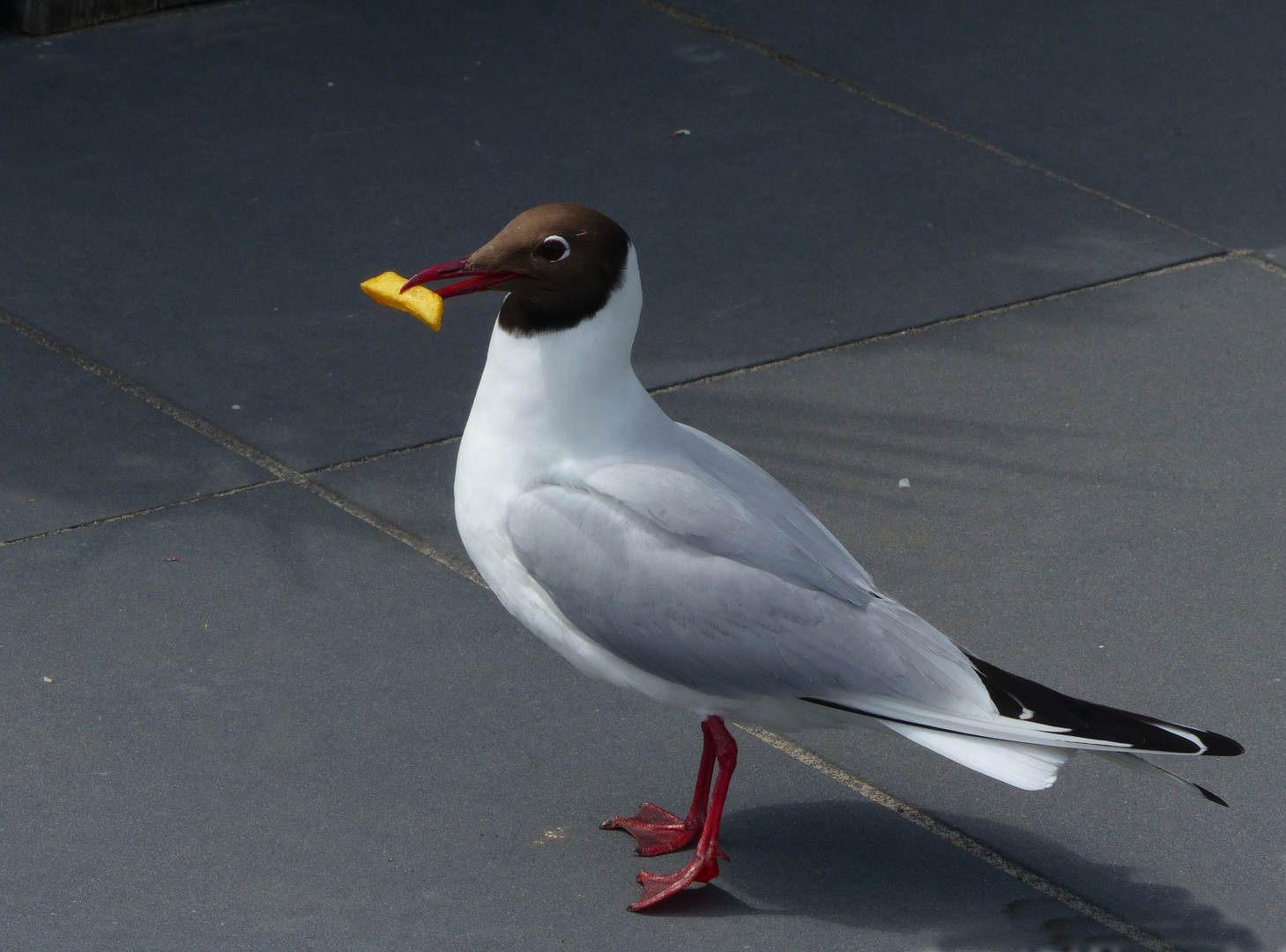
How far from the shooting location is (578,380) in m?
3.56

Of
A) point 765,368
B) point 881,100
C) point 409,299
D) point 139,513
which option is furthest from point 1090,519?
point 881,100

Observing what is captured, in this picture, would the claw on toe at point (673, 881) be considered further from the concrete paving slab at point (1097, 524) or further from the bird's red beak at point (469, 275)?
the bird's red beak at point (469, 275)

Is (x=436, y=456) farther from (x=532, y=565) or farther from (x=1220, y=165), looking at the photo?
(x=1220, y=165)

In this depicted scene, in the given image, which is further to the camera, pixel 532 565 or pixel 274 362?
pixel 274 362

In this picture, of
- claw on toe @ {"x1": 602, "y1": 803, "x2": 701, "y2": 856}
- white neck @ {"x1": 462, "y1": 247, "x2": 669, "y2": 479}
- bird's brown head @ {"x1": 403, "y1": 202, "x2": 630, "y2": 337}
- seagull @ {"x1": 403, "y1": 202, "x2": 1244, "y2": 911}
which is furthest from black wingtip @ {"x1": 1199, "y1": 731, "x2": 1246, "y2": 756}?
bird's brown head @ {"x1": 403, "y1": 202, "x2": 630, "y2": 337}

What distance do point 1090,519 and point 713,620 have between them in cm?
187

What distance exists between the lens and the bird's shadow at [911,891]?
3.51 m

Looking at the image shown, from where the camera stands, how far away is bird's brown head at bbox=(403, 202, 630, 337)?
3457mm

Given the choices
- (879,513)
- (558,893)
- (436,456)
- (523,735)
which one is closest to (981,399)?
(879,513)

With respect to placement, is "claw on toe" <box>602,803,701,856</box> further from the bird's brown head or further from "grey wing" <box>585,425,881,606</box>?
the bird's brown head

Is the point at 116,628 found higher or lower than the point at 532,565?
lower

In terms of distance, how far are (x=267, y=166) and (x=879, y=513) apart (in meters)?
3.01

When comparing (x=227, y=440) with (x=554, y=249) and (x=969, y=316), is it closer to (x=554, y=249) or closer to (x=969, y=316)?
(x=554, y=249)

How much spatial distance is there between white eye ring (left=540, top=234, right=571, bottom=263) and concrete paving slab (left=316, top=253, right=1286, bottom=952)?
1.31 m
